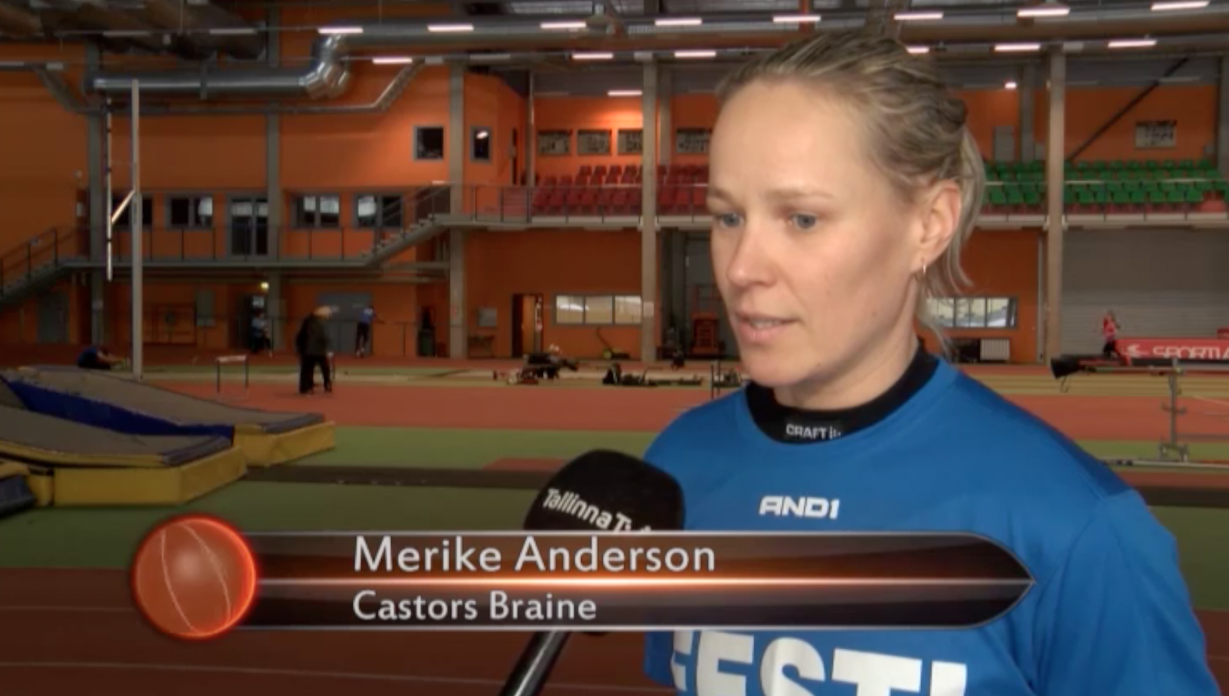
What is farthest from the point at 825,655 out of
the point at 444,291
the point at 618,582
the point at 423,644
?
the point at 444,291

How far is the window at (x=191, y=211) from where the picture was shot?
31.9m

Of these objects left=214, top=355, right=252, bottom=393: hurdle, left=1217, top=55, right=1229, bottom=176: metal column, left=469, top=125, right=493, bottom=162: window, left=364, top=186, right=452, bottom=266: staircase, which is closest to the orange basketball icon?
left=214, top=355, right=252, bottom=393: hurdle

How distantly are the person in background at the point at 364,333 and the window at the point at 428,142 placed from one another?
479 centimetres

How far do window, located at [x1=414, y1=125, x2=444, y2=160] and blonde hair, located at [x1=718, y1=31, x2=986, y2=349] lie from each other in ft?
99.9

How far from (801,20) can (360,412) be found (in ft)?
44.5

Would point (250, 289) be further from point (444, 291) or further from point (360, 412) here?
point (360, 412)

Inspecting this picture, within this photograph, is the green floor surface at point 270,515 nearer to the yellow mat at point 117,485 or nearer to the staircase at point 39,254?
the yellow mat at point 117,485

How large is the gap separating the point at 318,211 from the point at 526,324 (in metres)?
7.16

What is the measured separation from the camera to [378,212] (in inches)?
1232

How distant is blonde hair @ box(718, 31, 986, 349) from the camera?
44.9 inches

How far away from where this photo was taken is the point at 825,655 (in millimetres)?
1124

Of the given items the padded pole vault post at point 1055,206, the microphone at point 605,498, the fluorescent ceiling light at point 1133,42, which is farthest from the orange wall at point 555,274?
the microphone at point 605,498

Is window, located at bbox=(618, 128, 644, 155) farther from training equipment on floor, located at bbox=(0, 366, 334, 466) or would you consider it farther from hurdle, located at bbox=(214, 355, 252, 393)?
training equipment on floor, located at bbox=(0, 366, 334, 466)

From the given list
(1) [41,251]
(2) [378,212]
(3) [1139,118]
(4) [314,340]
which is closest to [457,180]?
(2) [378,212]
